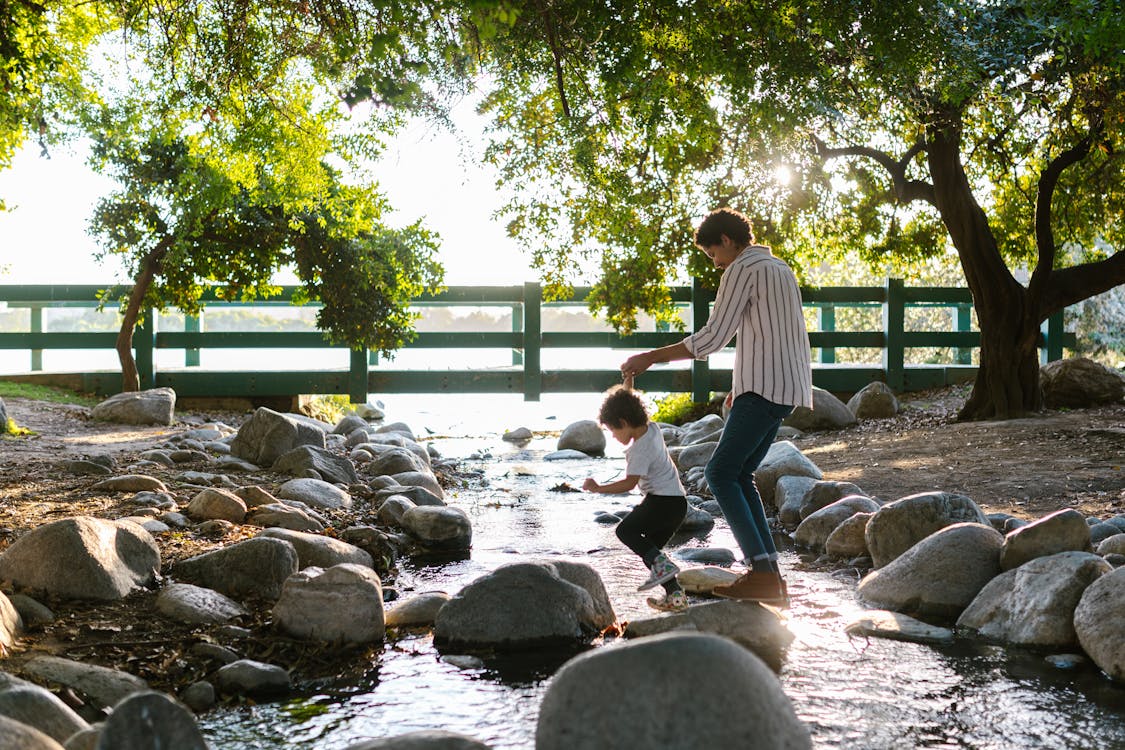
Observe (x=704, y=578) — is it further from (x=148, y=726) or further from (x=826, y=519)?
(x=148, y=726)

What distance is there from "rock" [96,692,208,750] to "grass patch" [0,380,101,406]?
34.1 ft

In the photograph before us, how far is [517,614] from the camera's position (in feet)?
13.3

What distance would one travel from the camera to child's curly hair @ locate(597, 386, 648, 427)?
14.8ft

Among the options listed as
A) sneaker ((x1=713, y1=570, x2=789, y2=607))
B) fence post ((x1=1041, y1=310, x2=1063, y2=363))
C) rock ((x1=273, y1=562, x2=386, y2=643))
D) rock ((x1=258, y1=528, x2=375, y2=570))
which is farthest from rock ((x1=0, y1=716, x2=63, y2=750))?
fence post ((x1=1041, y1=310, x2=1063, y2=363))

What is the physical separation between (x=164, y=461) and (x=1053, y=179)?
846cm

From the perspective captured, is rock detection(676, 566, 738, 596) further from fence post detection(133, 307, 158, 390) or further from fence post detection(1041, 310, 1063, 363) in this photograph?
fence post detection(1041, 310, 1063, 363)

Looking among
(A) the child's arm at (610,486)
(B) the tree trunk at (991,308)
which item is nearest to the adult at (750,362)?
(A) the child's arm at (610,486)

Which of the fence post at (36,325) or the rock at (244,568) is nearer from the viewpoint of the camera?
the rock at (244,568)

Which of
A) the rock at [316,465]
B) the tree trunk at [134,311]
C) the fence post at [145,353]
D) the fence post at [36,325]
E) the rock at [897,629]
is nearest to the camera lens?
the rock at [897,629]

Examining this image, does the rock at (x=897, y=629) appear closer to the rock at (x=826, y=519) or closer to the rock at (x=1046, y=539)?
→ the rock at (x=1046, y=539)

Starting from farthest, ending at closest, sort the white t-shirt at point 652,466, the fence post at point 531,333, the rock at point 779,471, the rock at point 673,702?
the fence post at point 531,333, the rock at point 779,471, the white t-shirt at point 652,466, the rock at point 673,702

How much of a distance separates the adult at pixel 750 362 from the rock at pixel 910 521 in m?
1.02

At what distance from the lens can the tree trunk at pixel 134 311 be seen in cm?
1170

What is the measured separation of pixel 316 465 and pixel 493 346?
6.47m
